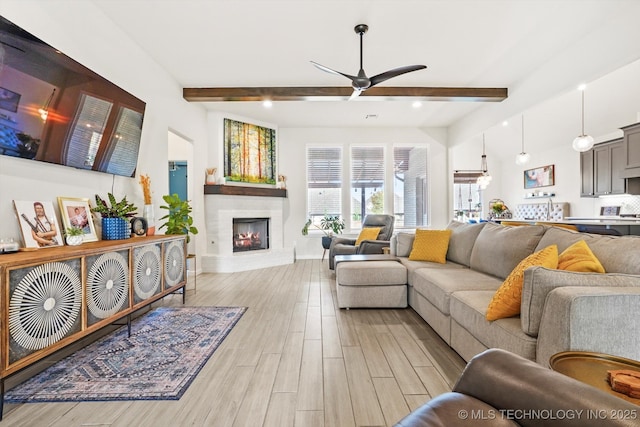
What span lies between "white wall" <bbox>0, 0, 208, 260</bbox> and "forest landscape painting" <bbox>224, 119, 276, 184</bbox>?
102 cm

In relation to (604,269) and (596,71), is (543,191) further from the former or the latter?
(604,269)

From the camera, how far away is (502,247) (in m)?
2.56

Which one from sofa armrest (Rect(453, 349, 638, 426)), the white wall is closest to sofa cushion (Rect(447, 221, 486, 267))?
sofa armrest (Rect(453, 349, 638, 426))

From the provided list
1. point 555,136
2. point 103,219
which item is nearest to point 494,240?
point 103,219

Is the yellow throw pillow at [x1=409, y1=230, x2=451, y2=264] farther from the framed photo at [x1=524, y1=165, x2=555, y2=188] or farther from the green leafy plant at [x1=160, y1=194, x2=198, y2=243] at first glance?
the framed photo at [x1=524, y1=165, x2=555, y2=188]

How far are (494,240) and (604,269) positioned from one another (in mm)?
1042

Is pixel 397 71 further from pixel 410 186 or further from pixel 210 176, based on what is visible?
pixel 410 186

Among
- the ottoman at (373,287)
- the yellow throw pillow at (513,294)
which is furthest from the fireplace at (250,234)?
the yellow throw pillow at (513,294)

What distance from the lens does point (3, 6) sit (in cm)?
185

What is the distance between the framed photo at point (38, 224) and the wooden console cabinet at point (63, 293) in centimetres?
14

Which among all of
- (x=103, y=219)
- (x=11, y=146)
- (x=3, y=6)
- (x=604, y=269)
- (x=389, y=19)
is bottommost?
(x=604, y=269)

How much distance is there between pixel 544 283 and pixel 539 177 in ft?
24.6

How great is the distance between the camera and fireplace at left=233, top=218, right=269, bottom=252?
17.8 feet

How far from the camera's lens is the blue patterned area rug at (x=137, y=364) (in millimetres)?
1727
